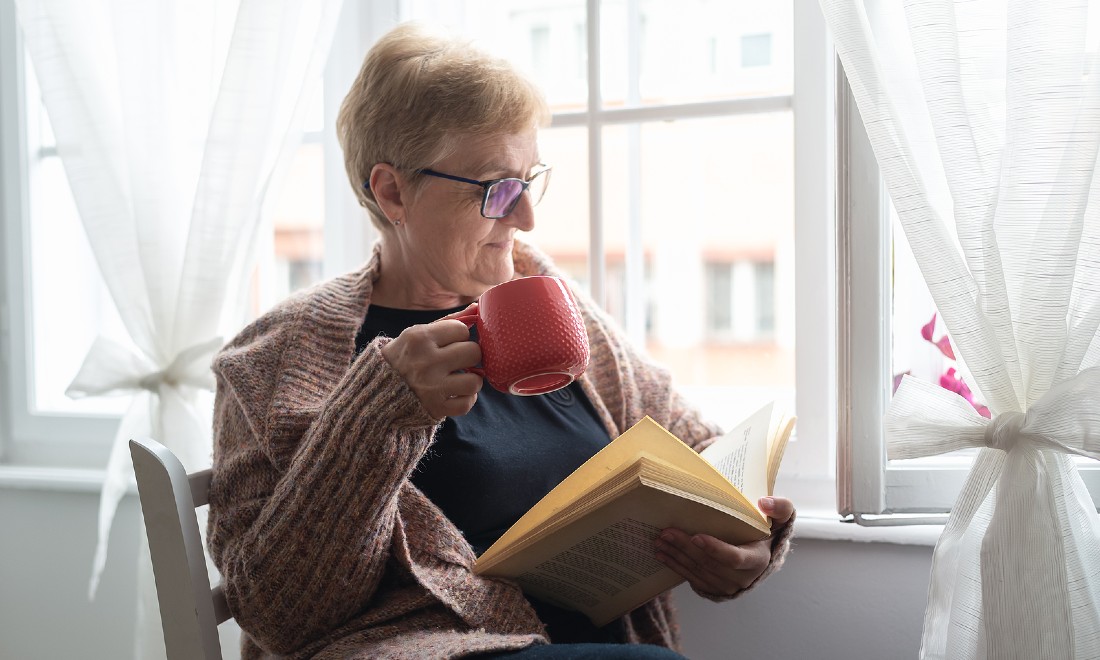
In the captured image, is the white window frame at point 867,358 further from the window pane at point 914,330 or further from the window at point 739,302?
the window at point 739,302

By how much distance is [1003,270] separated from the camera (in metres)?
1.05

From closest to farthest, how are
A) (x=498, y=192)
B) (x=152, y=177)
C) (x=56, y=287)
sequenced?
(x=498, y=192) < (x=152, y=177) < (x=56, y=287)

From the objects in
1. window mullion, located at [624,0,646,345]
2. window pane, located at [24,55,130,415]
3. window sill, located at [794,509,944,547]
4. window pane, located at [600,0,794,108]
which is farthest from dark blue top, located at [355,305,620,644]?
window pane, located at [24,55,130,415]

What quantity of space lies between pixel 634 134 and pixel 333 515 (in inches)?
37.9

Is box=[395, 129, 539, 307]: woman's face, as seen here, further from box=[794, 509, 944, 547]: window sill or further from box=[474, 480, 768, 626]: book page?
box=[794, 509, 944, 547]: window sill

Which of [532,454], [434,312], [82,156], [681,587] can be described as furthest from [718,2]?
[82,156]

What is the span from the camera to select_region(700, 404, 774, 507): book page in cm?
110

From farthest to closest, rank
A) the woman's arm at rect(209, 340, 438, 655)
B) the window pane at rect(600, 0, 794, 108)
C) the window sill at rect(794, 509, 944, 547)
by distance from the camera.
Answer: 1. the window pane at rect(600, 0, 794, 108)
2. the window sill at rect(794, 509, 944, 547)
3. the woman's arm at rect(209, 340, 438, 655)

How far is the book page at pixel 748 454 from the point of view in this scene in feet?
3.59

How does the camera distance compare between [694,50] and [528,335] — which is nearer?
[528,335]

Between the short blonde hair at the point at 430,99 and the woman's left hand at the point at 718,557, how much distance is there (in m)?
0.61

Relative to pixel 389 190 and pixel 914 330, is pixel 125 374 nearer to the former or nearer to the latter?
pixel 389 190

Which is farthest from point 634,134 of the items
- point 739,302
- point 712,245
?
point 739,302

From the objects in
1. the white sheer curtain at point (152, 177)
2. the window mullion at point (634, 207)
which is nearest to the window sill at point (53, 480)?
the white sheer curtain at point (152, 177)
